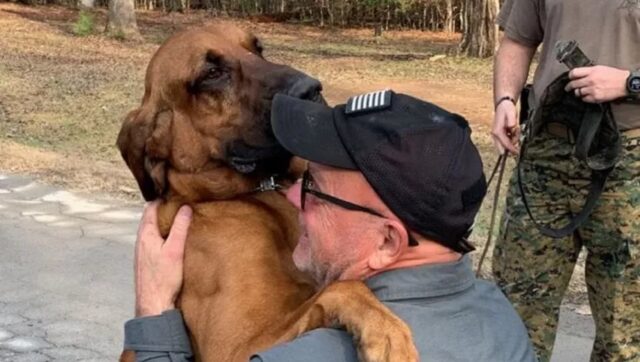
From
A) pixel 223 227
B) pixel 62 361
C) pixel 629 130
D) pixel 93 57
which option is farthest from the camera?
pixel 93 57

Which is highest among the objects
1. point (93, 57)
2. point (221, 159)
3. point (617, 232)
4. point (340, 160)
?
point (340, 160)

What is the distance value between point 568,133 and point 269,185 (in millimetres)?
1179

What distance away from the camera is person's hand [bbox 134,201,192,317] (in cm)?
300

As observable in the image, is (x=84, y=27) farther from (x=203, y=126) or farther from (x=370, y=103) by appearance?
(x=370, y=103)

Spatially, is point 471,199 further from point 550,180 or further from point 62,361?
point 62,361

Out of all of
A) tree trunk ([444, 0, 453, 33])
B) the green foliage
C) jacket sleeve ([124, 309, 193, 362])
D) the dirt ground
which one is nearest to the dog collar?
jacket sleeve ([124, 309, 193, 362])

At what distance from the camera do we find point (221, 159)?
10.8 feet

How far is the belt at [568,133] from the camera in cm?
372

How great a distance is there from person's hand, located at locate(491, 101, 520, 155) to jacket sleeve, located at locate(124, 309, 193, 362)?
1.65m

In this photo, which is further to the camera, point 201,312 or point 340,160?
point 201,312

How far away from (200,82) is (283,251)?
0.63 meters

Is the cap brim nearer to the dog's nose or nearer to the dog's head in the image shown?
the dog's nose

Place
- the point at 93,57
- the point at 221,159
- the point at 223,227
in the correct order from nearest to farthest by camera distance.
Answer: the point at 223,227
the point at 221,159
the point at 93,57

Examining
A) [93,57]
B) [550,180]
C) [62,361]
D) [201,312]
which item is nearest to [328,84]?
[93,57]
